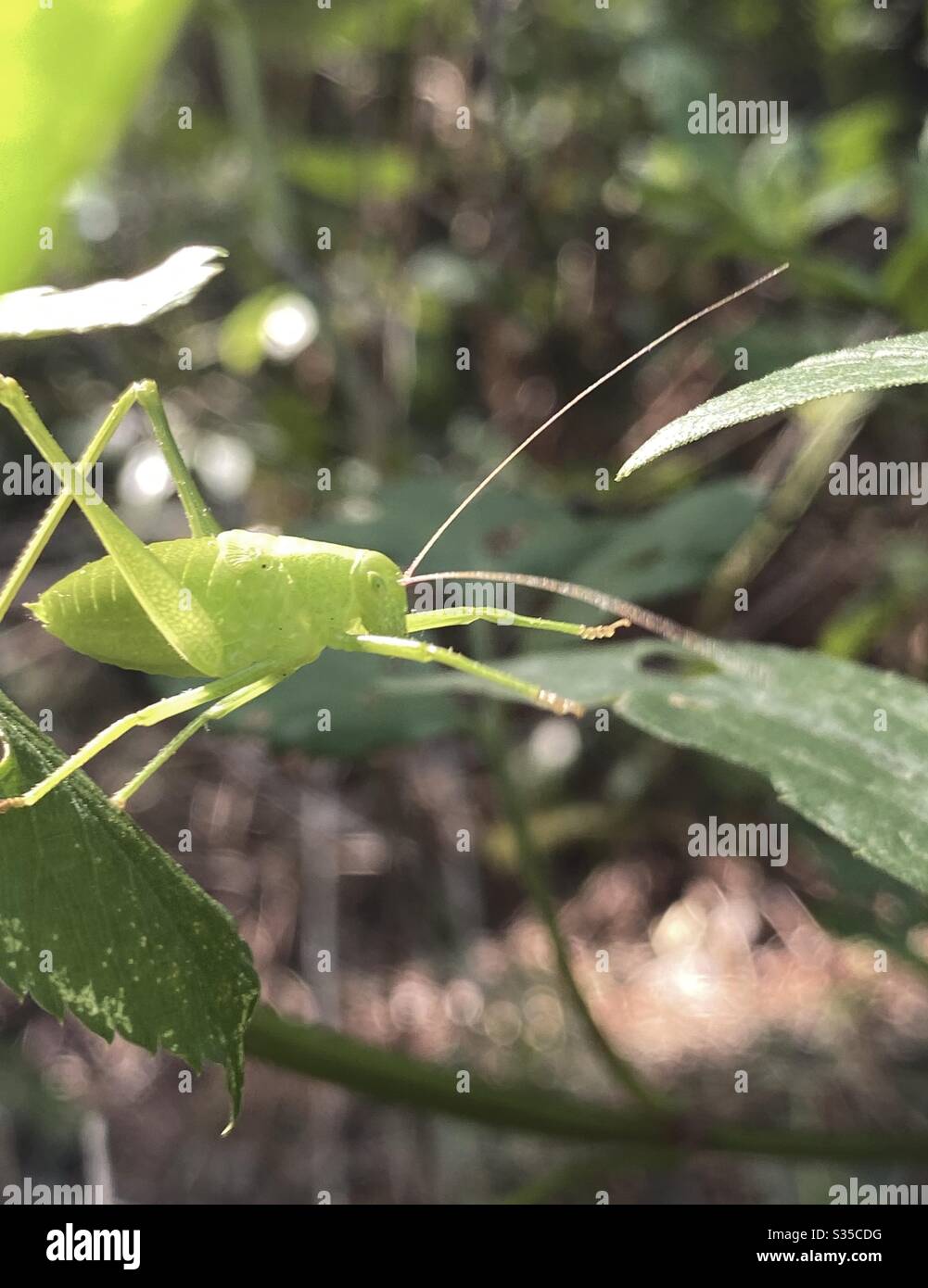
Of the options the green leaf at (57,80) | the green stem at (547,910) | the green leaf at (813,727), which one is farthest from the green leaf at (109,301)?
the green stem at (547,910)

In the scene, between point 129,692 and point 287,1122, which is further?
point 129,692

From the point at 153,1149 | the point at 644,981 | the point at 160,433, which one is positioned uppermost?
the point at 160,433

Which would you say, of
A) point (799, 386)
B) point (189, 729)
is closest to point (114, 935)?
point (189, 729)

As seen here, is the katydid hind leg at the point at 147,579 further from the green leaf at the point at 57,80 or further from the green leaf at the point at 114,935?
the green leaf at the point at 57,80

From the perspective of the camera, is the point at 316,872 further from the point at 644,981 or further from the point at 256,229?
the point at 256,229

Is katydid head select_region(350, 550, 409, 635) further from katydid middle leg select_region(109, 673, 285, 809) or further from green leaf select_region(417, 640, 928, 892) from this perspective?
green leaf select_region(417, 640, 928, 892)
